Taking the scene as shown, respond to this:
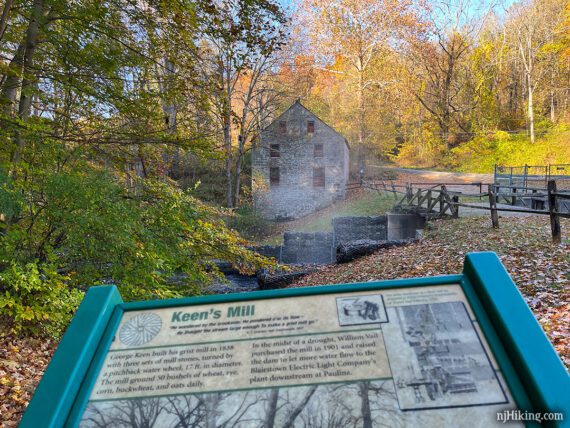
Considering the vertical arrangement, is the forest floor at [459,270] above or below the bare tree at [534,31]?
below

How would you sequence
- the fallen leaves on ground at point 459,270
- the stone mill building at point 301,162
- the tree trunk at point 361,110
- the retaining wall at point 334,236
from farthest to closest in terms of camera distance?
the tree trunk at point 361,110 → the stone mill building at point 301,162 → the retaining wall at point 334,236 → the fallen leaves on ground at point 459,270

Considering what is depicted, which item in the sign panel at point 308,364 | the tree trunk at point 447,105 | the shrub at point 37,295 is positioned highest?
the tree trunk at point 447,105

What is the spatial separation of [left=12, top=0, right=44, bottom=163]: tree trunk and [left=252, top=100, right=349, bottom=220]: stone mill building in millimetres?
22937

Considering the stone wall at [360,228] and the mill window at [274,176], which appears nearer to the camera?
the stone wall at [360,228]

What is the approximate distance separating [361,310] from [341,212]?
953 inches

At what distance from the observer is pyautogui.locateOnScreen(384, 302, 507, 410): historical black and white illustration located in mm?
1354

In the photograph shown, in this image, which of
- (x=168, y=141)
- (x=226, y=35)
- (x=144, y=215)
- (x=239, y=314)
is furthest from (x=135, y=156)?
(x=239, y=314)

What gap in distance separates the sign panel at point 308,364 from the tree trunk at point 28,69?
16.5ft

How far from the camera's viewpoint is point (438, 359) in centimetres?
148

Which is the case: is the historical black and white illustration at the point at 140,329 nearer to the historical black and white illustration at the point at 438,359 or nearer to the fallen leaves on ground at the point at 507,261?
the historical black and white illustration at the point at 438,359

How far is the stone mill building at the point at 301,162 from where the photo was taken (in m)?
28.9

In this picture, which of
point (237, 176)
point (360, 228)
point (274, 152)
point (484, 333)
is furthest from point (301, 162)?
point (484, 333)

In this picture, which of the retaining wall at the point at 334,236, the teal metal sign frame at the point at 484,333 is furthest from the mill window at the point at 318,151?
the teal metal sign frame at the point at 484,333

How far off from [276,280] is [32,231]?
9654 millimetres
